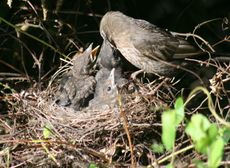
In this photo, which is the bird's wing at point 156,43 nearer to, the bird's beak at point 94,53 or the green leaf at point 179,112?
the bird's beak at point 94,53

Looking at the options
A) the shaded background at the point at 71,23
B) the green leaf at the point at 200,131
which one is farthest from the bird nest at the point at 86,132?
the green leaf at the point at 200,131

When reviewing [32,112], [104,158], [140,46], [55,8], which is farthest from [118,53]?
[104,158]

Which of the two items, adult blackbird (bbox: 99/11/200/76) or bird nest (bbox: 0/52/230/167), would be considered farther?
adult blackbird (bbox: 99/11/200/76)

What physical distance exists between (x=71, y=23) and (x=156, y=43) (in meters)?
0.80

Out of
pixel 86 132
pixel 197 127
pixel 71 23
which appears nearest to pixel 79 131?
pixel 86 132

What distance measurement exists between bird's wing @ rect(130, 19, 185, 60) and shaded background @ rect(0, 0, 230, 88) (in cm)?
40

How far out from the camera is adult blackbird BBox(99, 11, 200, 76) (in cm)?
502

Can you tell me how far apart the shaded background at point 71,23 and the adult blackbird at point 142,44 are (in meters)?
0.20

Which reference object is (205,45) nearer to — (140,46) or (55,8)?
(140,46)

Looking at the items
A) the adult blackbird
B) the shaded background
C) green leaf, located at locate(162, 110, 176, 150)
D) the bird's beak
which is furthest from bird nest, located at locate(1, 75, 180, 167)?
green leaf, located at locate(162, 110, 176, 150)

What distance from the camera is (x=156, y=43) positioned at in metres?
5.10

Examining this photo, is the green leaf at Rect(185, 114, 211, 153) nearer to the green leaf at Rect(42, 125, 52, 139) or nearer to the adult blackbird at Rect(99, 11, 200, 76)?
the green leaf at Rect(42, 125, 52, 139)

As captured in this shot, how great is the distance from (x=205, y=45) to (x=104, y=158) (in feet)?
5.57

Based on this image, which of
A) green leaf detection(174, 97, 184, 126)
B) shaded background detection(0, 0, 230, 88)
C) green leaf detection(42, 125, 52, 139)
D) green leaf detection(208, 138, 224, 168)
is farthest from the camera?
shaded background detection(0, 0, 230, 88)
